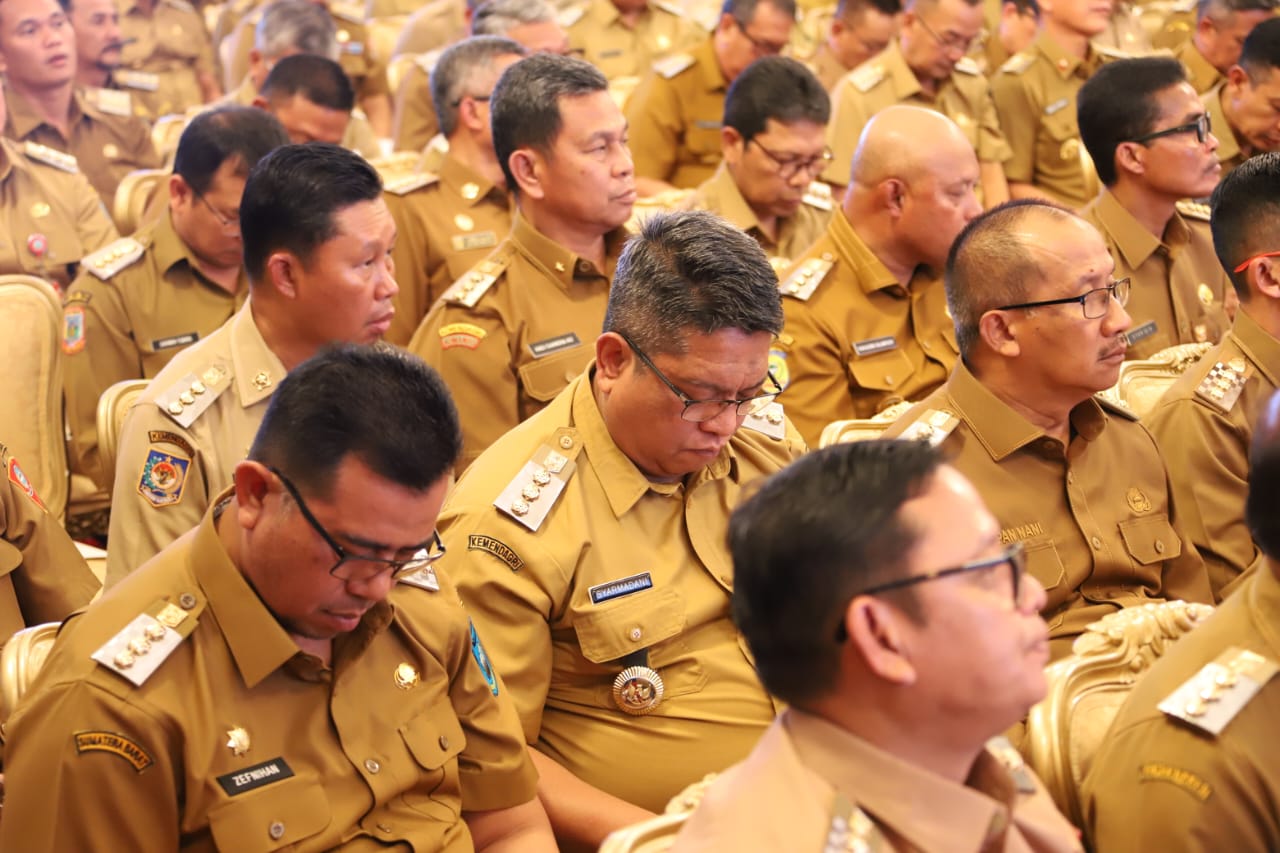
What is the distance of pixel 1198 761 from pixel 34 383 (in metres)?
2.46

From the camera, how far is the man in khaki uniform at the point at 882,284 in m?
3.40

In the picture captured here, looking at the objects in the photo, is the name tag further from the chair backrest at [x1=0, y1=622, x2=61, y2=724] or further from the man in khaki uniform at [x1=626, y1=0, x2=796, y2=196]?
the man in khaki uniform at [x1=626, y1=0, x2=796, y2=196]

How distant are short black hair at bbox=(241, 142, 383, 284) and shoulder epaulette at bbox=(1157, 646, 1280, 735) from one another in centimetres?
178

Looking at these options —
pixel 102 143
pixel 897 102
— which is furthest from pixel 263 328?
pixel 897 102

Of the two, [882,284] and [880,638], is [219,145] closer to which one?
[882,284]

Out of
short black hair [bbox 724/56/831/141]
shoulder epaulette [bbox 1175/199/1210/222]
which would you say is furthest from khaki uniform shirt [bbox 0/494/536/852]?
shoulder epaulette [bbox 1175/199/1210/222]

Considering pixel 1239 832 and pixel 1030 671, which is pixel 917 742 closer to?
pixel 1030 671

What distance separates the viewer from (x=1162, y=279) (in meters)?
3.73

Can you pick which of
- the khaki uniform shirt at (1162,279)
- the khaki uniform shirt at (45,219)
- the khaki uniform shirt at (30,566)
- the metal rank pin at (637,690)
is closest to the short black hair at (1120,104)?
the khaki uniform shirt at (1162,279)

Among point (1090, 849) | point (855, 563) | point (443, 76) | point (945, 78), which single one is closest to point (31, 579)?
point (855, 563)

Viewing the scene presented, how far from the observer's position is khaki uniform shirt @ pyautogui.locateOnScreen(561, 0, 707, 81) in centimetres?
653

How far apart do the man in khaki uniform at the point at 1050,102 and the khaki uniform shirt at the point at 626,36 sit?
1.61m

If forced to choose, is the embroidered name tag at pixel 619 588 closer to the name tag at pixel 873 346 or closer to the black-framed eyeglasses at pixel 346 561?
the black-framed eyeglasses at pixel 346 561

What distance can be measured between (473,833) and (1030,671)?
37.6 inches
